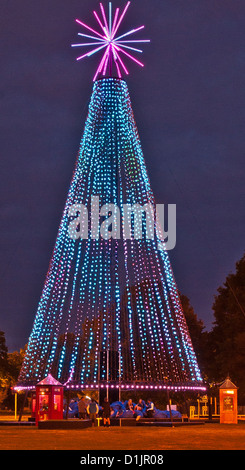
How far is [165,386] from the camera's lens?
3591 cm

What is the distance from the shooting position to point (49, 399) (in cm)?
3597

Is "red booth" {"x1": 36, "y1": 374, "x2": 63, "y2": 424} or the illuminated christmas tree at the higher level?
the illuminated christmas tree

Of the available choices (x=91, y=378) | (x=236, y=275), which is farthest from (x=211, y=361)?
(x=91, y=378)

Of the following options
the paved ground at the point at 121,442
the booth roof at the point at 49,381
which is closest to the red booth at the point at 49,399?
the booth roof at the point at 49,381

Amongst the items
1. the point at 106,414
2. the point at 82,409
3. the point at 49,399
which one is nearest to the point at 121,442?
the point at 106,414

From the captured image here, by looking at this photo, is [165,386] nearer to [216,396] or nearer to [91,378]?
[91,378]

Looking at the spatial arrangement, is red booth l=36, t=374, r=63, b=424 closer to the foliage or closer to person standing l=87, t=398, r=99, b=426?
person standing l=87, t=398, r=99, b=426

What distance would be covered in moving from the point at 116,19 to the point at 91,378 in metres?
16.4

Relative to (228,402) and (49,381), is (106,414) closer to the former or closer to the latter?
(49,381)

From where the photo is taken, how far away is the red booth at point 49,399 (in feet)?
116

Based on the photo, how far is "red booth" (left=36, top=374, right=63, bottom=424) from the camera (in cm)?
3541

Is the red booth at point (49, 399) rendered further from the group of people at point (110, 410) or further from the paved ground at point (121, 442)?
the paved ground at point (121, 442)

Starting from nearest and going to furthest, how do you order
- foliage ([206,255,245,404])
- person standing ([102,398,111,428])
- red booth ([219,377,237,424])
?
1. person standing ([102,398,111,428])
2. red booth ([219,377,237,424])
3. foliage ([206,255,245,404])

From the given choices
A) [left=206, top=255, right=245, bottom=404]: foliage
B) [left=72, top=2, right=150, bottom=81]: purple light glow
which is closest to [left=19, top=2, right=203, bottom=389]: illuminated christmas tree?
[left=72, top=2, right=150, bottom=81]: purple light glow
